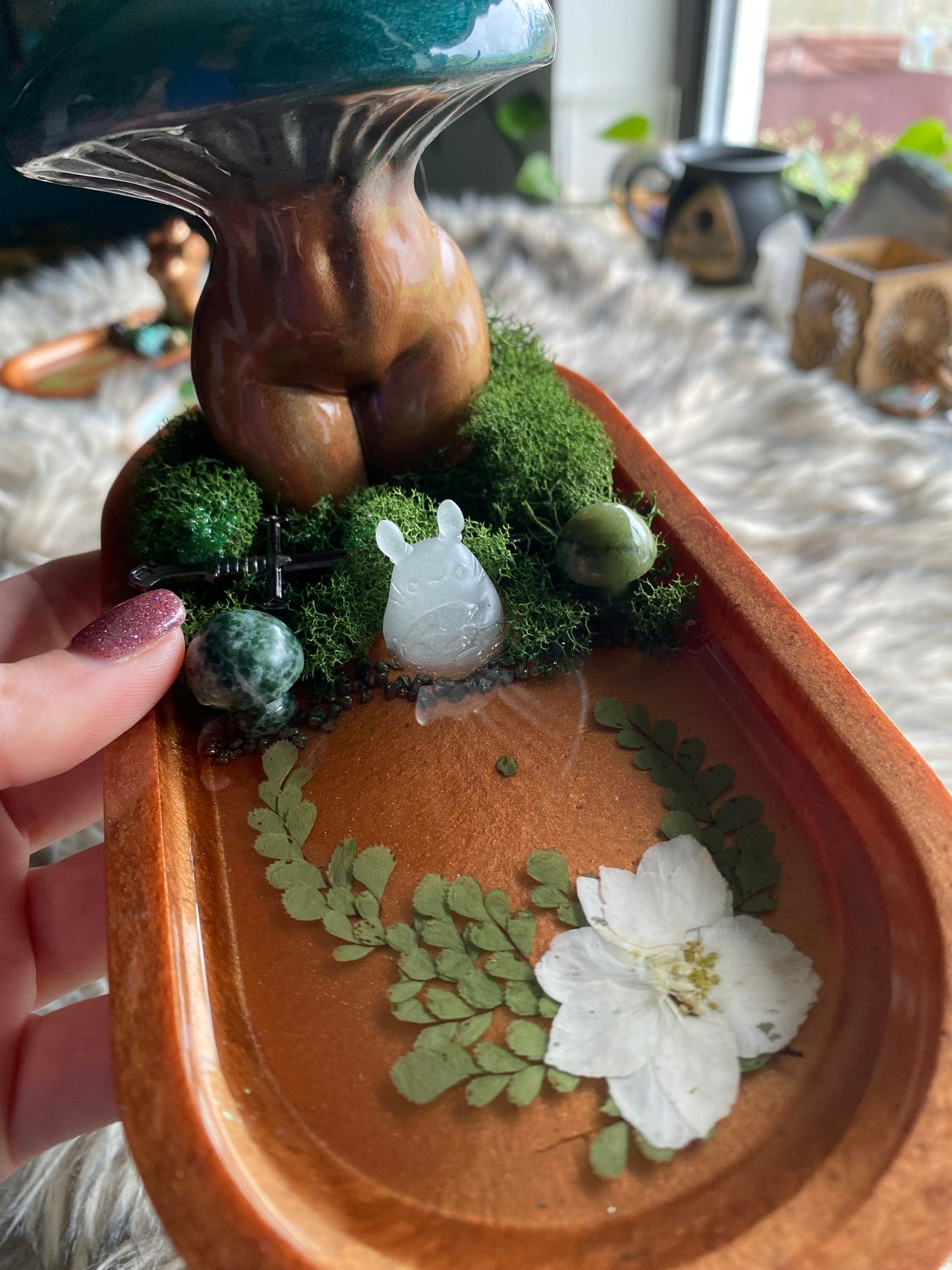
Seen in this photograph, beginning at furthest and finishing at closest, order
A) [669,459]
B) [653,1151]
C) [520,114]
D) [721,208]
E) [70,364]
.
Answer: [520,114]
[721,208]
[70,364]
[669,459]
[653,1151]

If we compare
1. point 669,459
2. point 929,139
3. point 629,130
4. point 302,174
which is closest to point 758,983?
point 302,174

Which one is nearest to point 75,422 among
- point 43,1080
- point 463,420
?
point 463,420

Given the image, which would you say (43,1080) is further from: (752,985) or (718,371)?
(718,371)

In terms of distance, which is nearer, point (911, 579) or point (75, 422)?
point (911, 579)

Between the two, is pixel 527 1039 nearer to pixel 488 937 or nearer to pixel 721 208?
pixel 488 937

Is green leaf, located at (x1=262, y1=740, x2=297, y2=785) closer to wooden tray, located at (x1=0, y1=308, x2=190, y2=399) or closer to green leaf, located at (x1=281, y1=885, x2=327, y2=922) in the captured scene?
green leaf, located at (x1=281, y1=885, x2=327, y2=922)

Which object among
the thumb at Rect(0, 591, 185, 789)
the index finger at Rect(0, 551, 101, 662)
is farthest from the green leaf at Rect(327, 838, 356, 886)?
the index finger at Rect(0, 551, 101, 662)

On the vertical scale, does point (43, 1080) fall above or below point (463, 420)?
below
